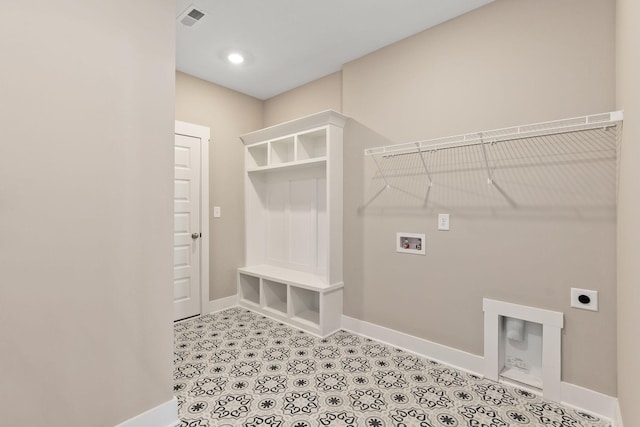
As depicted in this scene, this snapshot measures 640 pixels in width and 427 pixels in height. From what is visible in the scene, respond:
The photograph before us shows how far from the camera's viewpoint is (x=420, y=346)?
246cm

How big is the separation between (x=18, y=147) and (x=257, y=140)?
2.51 metres

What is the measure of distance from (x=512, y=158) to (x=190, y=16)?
8.40ft

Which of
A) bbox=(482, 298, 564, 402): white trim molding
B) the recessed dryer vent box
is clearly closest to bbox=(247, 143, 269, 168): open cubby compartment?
the recessed dryer vent box

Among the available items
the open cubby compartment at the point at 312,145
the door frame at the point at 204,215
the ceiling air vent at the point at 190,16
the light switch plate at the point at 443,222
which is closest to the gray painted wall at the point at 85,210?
the ceiling air vent at the point at 190,16

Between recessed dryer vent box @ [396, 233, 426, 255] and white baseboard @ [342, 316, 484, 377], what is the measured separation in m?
0.72

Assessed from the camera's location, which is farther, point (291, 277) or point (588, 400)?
point (291, 277)

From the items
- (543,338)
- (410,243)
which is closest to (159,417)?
(410,243)

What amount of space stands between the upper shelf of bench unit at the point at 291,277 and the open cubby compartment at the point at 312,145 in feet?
4.22

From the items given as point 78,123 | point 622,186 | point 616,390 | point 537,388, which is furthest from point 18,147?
point 616,390

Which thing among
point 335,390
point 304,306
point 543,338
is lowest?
point 335,390

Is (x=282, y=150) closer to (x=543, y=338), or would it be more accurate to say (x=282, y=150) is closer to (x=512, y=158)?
(x=512, y=158)

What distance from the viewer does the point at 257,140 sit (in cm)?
363

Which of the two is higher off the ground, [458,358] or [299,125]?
[299,125]

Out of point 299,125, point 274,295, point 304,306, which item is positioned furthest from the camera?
point 274,295
